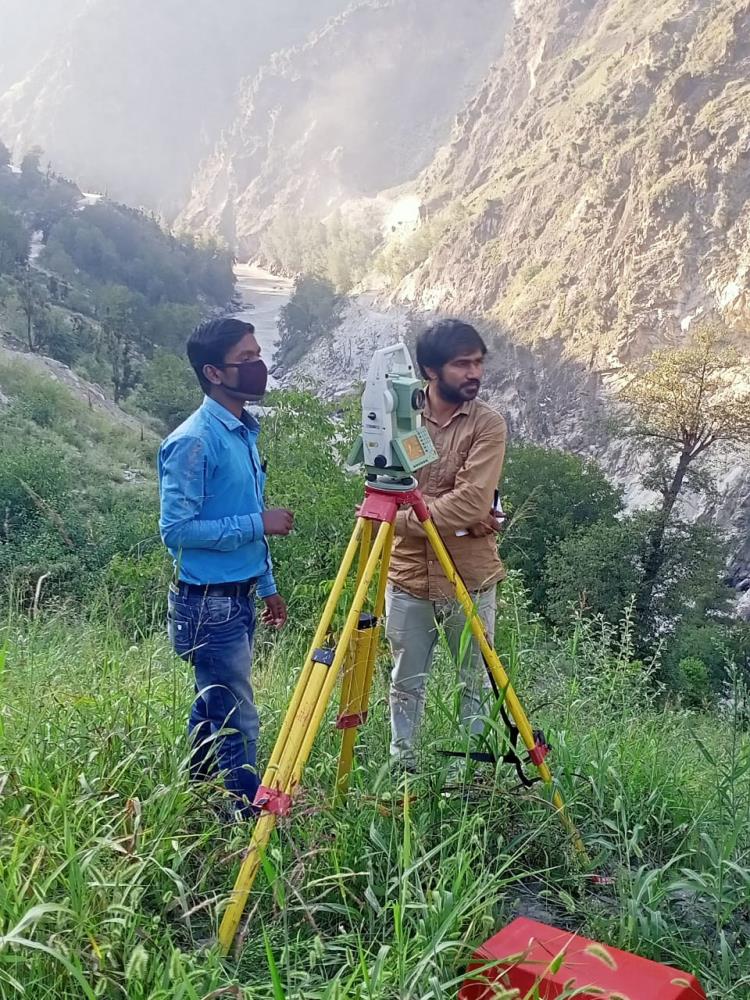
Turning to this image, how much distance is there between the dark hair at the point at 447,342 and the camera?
271 cm

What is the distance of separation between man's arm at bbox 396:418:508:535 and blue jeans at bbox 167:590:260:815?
2.06 feet

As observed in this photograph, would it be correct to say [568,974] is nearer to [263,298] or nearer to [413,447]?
[413,447]

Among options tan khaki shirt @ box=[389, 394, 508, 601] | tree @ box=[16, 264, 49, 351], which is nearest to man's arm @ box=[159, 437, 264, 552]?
tan khaki shirt @ box=[389, 394, 508, 601]

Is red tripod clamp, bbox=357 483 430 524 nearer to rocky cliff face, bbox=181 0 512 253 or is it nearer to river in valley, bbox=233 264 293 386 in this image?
river in valley, bbox=233 264 293 386

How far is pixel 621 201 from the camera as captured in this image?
168 ft

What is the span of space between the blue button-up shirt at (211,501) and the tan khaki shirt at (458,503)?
49 centimetres

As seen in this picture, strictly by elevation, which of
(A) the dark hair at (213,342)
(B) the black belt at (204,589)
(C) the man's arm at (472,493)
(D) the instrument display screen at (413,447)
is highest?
(A) the dark hair at (213,342)

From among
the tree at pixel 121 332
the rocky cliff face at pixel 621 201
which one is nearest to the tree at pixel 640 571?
the rocky cliff face at pixel 621 201

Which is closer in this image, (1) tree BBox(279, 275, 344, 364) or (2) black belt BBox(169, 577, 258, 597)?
(2) black belt BBox(169, 577, 258, 597)

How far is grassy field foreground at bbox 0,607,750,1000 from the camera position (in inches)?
57.7

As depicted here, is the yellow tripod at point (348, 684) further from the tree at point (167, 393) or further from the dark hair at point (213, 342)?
the tree at point (167, 393)

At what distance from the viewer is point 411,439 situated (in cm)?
209

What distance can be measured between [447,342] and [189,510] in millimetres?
1020

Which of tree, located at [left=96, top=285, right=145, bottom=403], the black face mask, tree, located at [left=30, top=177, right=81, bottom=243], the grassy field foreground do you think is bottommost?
the grassy field foreground
